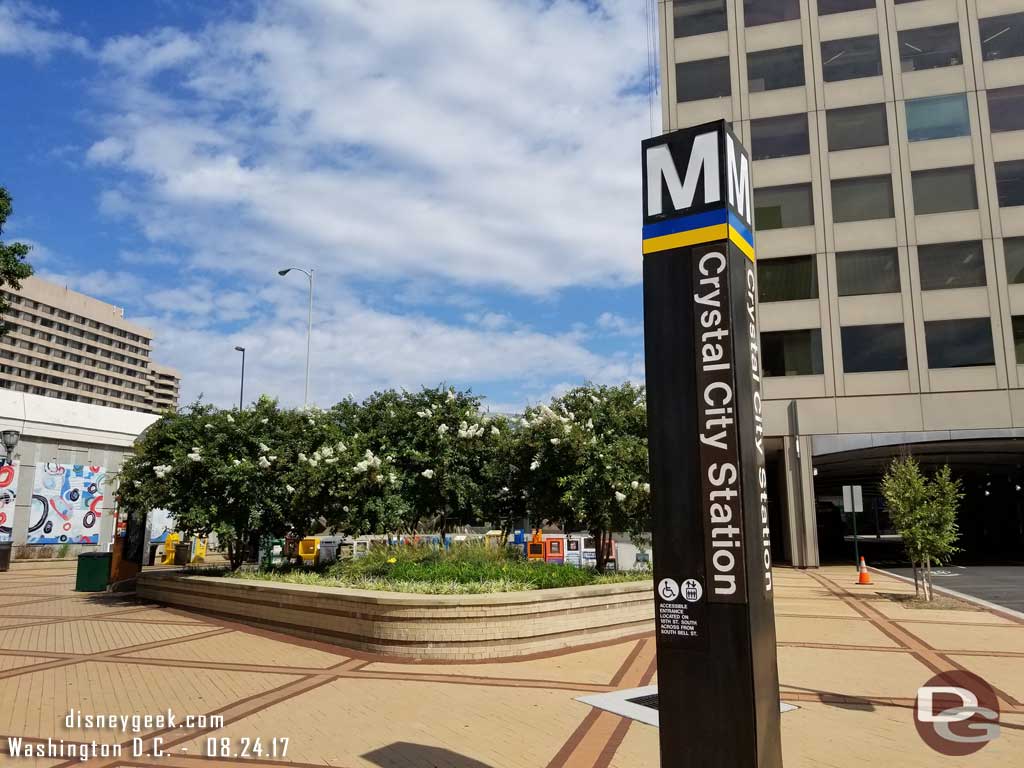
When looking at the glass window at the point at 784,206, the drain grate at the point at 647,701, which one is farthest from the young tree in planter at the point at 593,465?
the glass window at the point at 784,206

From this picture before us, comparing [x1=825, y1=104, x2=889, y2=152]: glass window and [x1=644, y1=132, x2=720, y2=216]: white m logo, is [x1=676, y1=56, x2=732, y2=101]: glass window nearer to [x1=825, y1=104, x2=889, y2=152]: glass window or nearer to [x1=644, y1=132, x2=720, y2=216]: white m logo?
[x1=825, y1=104, x2=889, y2=152]: glass window

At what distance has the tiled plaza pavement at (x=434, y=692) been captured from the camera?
638cm

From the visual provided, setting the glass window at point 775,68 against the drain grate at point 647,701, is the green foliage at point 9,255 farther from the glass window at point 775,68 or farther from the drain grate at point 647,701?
the glass window at point 775,68

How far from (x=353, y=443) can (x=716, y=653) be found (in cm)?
1311

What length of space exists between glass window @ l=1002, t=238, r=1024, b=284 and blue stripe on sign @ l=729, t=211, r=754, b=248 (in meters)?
30.8

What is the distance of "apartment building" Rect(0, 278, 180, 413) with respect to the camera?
118m

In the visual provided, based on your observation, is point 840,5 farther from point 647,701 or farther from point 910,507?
point 647,701

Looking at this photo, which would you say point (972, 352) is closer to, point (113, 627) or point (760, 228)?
point (760, 228)

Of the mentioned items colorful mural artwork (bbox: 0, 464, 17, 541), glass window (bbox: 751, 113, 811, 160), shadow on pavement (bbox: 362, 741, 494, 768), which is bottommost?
shadow on pavement (bbox: 362, 741, 494, 768)

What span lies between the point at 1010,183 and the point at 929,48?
7.15 metres

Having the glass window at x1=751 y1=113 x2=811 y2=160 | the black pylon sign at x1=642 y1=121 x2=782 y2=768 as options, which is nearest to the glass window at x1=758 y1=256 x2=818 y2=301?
the glass window at x1=751 y1=113 x2=811 y2=160

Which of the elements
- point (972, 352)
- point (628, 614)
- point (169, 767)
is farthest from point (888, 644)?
point (972, 352)

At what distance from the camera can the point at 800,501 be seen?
30609 mm

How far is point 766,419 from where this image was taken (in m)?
30.9
